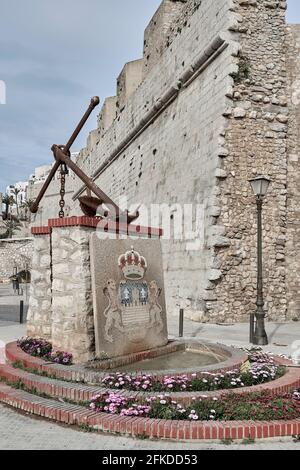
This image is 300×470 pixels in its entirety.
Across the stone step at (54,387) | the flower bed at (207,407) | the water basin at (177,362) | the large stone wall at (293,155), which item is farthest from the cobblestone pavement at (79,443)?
the large stone wall at (293,155)

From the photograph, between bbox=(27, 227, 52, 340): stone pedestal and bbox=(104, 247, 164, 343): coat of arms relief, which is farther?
bbox=(27, 227, 52, 340): stone pedestal

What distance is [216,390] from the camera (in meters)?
4.56

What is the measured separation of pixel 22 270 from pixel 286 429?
1552 inches

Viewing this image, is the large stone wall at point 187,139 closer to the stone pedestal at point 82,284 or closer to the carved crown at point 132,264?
the carved crown at point 132,264

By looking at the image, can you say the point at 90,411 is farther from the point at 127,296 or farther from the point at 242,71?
the point at 242,71

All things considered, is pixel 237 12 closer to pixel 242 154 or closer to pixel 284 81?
pixel 284 81

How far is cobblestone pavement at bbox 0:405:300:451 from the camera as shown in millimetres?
3496

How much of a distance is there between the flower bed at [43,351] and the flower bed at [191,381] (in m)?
0.87

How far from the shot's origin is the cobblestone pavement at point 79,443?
3496mm

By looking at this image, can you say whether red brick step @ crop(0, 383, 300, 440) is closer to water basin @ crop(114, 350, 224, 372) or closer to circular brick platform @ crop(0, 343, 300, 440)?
circular brick platform @ crop(0, 343, 300, 440)

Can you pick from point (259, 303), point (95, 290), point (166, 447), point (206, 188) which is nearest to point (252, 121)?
point (206, 188)

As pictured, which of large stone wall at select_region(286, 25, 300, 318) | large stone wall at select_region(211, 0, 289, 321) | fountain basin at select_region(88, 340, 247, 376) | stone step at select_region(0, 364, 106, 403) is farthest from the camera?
large stone wall at select_region(286, 25, 300, 318)

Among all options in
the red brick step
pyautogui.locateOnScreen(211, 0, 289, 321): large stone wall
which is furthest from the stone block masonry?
the red brick step

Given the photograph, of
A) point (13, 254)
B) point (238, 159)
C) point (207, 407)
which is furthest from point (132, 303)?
point (13, 254)
